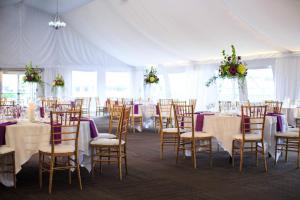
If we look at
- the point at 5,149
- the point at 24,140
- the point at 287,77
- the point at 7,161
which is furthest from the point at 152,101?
the point at 5,149

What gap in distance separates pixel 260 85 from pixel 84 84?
8.33 meters

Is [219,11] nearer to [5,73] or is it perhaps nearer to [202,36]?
[202,36]

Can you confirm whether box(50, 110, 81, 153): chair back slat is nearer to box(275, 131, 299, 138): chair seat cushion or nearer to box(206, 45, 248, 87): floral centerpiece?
box(206, 45, 248, 87): floral centerpiece

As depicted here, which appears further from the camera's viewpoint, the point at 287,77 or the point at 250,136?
the point at 287,77

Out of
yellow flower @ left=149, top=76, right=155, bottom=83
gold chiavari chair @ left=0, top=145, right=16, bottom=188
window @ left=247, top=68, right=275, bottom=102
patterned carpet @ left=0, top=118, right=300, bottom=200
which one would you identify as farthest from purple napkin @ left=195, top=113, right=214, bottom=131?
window @ left=247, top=68, right=275, bottom=102

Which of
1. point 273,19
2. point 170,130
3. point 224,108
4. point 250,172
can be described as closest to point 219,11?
point 273,19

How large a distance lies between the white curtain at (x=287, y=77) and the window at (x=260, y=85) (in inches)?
31.1

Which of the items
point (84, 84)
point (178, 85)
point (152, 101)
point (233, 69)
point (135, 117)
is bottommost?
point (135, 117)

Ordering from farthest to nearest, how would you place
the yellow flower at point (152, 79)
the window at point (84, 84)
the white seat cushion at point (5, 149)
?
the window at point (84, 84)
the yellow flower at point (152, 79)
the white seat cushion at point (5, 149)

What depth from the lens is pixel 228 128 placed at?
20.0ft

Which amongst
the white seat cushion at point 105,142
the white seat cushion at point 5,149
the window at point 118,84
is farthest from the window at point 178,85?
the white seat cushion at point 5,149

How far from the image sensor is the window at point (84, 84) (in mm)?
17875

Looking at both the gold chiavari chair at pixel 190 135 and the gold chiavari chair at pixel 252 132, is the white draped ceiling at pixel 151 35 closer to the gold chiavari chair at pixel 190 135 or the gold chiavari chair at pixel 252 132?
the gold chiavari chair at pixel 252 132

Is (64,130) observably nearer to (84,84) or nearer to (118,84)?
(84,84)
